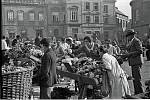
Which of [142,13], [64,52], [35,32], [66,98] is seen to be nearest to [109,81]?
[66,98]

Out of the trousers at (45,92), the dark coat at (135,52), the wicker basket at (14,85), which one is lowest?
the trousers at (45,92)

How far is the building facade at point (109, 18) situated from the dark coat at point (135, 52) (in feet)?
209

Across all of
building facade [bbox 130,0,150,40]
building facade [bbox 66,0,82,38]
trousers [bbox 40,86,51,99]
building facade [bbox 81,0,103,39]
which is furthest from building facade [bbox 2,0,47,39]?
trousers [bbox 40,86,51,99]

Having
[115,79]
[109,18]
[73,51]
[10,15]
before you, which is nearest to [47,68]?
[115,79]

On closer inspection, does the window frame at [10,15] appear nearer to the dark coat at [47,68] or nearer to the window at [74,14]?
the window at [74,14]

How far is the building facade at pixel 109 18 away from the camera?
73.4 meters

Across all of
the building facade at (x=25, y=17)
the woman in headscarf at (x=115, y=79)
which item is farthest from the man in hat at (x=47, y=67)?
the building facade at (x=25, y=17)

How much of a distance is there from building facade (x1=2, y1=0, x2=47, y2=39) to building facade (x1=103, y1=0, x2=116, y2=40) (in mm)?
14049

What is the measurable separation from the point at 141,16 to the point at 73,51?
133 feet

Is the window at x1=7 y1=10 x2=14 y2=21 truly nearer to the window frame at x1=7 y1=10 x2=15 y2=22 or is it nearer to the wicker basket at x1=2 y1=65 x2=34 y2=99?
the window frame at x1=7 y1=10 x2=15 y2=22

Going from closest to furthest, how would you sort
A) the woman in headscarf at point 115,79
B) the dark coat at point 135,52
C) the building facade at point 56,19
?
the woman in headscarf at point 115,79 → the dark coat at point 135,52 → the building facade at point 56,19

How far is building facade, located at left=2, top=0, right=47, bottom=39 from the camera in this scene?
71.0 m

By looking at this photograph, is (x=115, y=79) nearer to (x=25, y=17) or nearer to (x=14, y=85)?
(x=14, y=85)

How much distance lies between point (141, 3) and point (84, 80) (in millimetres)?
48172
